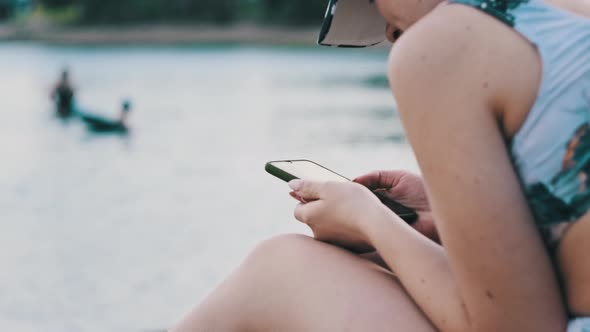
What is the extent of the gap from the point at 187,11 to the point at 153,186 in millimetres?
44654

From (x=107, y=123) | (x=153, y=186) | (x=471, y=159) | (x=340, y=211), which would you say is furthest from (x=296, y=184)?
(x=107, y=123)

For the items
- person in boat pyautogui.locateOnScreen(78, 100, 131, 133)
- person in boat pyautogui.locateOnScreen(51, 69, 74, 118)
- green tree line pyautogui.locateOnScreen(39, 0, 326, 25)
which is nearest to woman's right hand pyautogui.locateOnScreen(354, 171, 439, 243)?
person in boat pyautogui.locateOnScreen(78, 100, 131, 133)

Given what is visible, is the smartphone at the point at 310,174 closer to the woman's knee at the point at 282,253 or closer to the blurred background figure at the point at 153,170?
the woman's knee at the point at 282,253

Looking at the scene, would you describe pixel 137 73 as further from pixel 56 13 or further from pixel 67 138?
pixel 56 13

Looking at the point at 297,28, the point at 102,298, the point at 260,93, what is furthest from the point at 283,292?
the point at 297,28

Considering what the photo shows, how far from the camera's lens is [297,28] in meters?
50.9

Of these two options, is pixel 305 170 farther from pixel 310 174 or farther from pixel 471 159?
pixel 471 159

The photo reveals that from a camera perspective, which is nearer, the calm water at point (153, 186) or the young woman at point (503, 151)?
the young woman at point (503, 151)

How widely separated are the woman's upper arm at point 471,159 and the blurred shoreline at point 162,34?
5024 centimetres

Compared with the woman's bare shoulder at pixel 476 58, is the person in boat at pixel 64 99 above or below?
below

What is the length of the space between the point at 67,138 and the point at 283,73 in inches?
707

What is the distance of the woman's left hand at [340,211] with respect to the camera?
1303 mm

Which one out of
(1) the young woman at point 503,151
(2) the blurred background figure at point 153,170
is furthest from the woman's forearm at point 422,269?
(2) the blurred background figure at point 153,170

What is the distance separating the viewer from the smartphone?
1543 millimetres
